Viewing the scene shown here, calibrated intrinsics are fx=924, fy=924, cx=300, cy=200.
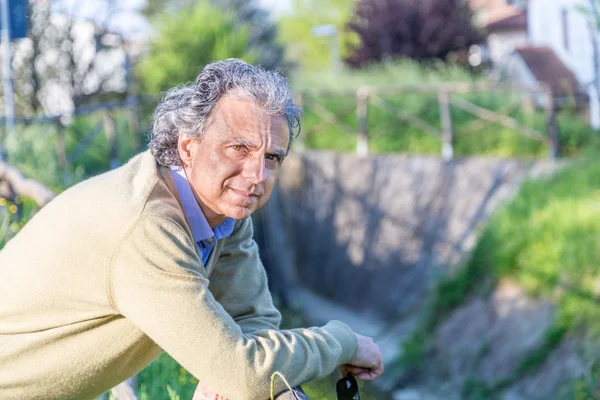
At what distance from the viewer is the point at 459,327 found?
29.4 feet

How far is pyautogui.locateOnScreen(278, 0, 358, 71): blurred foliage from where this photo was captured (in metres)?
37.4

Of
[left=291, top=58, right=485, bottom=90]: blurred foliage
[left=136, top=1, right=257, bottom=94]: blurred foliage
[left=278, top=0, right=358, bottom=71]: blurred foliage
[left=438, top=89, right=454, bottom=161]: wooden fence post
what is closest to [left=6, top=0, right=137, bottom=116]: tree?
[left=136, top=1, right=257, bottom=94]: blurred foliage

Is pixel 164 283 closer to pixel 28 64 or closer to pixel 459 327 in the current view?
pixel 459 327

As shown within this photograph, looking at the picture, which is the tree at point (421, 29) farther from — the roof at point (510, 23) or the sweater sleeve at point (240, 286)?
the sweater sleeve at point (240, 286)

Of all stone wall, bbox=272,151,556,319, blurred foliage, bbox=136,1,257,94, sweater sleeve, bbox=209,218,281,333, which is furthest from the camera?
blurred foliage, bbox=136,1,257,94

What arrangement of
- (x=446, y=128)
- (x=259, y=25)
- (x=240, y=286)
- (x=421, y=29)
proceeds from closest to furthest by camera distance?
(x=240, y=286) → (x=446, y=128) → (x=421, y=29) → (x=259, y=25)

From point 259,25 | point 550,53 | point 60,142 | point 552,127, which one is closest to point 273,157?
point 60,142

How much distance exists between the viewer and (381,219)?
1276cm

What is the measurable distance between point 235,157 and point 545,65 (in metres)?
18.6

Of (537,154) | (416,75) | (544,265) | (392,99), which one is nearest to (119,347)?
(544,265)

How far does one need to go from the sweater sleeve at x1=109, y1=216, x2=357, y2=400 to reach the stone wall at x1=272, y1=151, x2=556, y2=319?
8.06 meters

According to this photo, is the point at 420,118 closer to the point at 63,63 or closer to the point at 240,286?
the point at 63,63

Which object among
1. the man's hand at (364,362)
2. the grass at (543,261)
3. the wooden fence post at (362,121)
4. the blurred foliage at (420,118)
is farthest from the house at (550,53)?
the man's hand at (364,362)

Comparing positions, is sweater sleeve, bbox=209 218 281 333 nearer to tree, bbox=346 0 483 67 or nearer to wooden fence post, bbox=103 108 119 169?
wooden fence post, bbox=103 108 119 169
